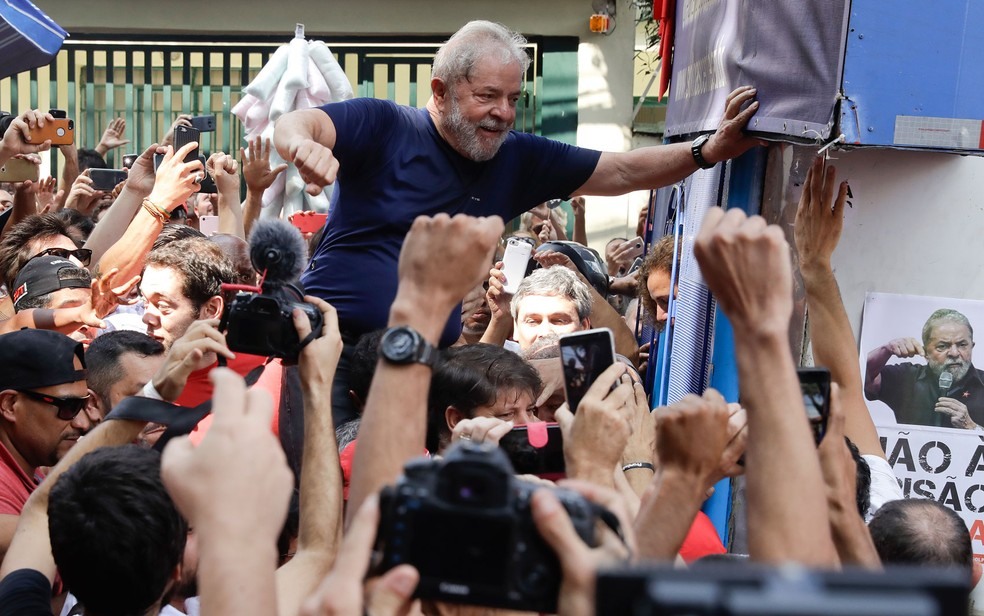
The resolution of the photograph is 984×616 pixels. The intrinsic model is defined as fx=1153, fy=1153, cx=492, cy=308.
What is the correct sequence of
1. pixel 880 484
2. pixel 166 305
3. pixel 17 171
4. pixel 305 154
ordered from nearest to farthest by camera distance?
1. pixel 305 154
2. pixel 880 484
3. pixel 166 305
4. pixel 17 171

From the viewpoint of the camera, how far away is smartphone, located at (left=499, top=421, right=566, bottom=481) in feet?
8.34

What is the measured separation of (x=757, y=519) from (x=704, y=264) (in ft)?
1.25

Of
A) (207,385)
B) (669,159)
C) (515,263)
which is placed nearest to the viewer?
(207,385)

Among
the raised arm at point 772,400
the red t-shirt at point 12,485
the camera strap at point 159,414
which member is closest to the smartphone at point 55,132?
the red t-shirt at point 12,485

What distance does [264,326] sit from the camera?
245 centimetres

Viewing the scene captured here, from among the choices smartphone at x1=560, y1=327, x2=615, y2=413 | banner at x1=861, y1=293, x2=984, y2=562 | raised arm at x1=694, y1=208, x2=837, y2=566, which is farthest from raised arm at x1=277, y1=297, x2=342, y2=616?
banner at x1=861, y1=293, x2=984, y2=562

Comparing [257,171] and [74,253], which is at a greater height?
[257,171]

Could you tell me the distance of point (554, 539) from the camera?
1422 mm

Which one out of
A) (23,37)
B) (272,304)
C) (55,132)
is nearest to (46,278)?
(23,37)

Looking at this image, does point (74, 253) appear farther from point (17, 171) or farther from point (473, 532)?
point (473, 532)

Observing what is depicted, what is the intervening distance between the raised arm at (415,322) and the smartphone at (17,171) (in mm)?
4266

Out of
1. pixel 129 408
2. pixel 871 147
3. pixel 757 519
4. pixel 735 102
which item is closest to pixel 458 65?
pixel 735 102

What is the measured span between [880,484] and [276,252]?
1799 millimetres

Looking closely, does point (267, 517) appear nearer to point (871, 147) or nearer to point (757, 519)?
point (757, 519)
